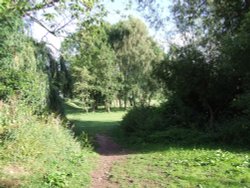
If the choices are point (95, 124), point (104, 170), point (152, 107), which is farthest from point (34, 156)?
point (95, 124)

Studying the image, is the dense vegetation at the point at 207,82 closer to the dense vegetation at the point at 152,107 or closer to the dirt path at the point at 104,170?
the dense vegetation at the point at 152,107

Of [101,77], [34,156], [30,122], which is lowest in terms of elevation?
[34,156]

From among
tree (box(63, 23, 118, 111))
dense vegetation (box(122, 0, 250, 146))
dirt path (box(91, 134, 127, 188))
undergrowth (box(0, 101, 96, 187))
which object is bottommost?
dirt path (box(91, 134, 127, 188))

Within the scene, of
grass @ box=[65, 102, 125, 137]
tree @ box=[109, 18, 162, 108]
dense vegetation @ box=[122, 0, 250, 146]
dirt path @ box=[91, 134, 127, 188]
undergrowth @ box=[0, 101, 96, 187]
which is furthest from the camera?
tree @ box=[109, 18, 162, 108]

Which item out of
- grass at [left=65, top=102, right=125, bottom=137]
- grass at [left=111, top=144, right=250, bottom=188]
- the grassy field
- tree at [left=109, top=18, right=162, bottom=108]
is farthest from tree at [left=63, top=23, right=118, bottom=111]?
grass at [left=111, top=144, right=250, bottom=188]

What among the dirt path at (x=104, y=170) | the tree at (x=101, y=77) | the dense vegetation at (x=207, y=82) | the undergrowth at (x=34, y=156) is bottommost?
the dirt path at (x=104, y=170)

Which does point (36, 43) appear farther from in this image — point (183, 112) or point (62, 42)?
point (183, 112)

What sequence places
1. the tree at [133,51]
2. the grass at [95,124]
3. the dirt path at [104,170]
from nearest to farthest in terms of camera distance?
the dirt path at [104,170], the grass at [95,124], the tree at [133,51]

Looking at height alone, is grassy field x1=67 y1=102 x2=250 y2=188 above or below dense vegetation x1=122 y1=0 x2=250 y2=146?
below

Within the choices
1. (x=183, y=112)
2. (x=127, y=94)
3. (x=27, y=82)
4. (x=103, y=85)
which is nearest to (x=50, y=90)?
(x=27, y=82)

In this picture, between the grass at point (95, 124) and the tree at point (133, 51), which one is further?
the tree at point (133, 51)

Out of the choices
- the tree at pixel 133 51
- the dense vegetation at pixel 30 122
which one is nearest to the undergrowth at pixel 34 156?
the dense vegetation at pixel 30 122

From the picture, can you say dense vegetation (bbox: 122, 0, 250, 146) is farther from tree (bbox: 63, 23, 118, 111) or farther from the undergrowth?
tree (bbox: 63, 23, 118, 111)

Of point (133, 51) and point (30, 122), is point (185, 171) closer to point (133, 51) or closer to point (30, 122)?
point (30, 122)
